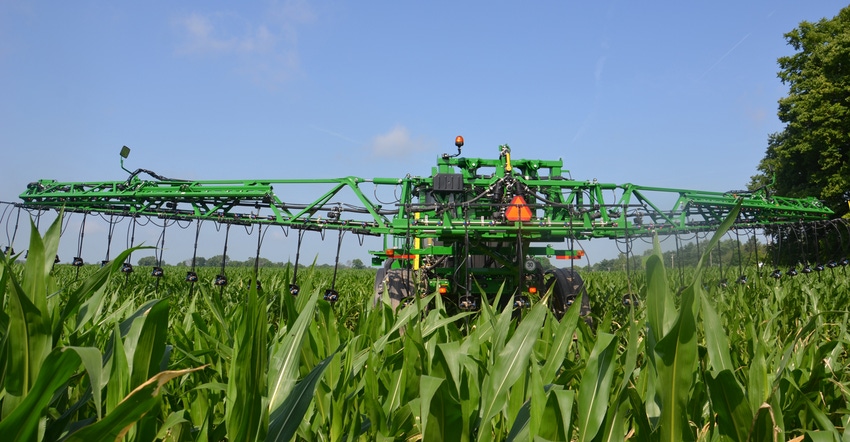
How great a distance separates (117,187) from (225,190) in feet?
5.58

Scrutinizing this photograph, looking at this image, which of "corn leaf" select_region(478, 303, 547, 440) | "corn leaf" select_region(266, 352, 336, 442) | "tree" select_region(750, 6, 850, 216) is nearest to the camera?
"corn leaf" select_region(266, 352, 336, 442)

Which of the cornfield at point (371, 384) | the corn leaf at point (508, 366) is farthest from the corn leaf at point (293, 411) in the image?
the corn leaf at point (508, 366)

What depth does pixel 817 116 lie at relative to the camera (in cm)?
2470

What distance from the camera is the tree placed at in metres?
24.1

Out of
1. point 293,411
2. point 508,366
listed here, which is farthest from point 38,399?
point 508,366

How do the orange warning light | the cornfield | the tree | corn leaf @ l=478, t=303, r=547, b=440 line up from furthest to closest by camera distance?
1. the tree
2. the orange warning light
3. corn leaf @ l=478, t=303, r=547, b=440
4. the cornfield

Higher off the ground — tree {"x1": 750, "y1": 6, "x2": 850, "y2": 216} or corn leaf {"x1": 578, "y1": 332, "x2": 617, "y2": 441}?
tree {"x1": 750, "y1": 6, "x2": 850, "y2": 216}

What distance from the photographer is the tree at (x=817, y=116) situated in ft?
79.1

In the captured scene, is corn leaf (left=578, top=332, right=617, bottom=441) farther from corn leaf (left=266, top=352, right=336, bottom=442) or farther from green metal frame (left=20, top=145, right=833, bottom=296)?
green metal frame (left=20, top=145, right=833, bottom=296)

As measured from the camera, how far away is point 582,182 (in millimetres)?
5961

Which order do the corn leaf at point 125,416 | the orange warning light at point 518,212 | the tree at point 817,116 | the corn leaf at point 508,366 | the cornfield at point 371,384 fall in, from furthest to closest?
1. the tree at point 817,116
2. the orange warning light at point 518,212
3. the corn leaf at point 508,366
4. the cornfield at point 371,384
5. the corn leaf at point 125,416

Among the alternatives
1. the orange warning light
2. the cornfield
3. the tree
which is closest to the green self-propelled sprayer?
the orange warning light

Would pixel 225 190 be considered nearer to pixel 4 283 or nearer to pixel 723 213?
pixel 4 283

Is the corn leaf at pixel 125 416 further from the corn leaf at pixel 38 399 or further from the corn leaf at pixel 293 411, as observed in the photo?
the corn leaf at pixel 293 411
